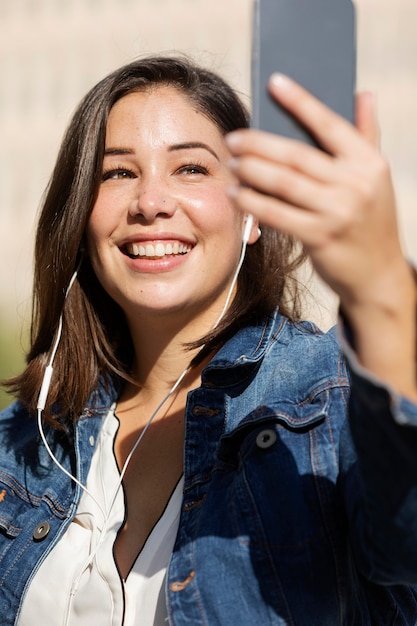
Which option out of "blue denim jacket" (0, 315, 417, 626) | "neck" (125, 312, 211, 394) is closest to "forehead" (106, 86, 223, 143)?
"neck" (125, 312, 211, 394)

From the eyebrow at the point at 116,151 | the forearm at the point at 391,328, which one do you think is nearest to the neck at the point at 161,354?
the eyebrow at the point at 116,151

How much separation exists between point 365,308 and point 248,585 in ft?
2.47

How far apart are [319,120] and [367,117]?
0.40ft

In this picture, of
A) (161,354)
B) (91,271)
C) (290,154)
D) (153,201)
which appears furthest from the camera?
(91,271)

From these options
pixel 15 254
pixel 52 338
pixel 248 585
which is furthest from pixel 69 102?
pixel 248 585

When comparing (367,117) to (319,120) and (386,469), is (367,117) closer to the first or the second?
(319,120)

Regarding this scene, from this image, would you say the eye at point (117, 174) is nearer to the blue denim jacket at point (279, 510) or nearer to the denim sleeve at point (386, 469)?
the blue denim jacket at point (279, 510)

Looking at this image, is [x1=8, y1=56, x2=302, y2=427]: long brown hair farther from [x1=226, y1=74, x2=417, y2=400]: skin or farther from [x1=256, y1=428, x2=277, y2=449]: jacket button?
[x1=226, y1=74, x2=417, y2=400]: skin

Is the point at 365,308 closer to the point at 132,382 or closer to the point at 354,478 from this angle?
the point at 354,478

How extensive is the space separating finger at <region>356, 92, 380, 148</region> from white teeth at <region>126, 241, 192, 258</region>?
39.2 inches

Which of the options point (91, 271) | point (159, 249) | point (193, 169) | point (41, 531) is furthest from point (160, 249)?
point (41, 531)

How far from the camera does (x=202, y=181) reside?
2.38 m

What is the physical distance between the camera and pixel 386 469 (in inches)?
56.0

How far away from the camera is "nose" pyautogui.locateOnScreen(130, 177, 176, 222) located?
7.54 feet
